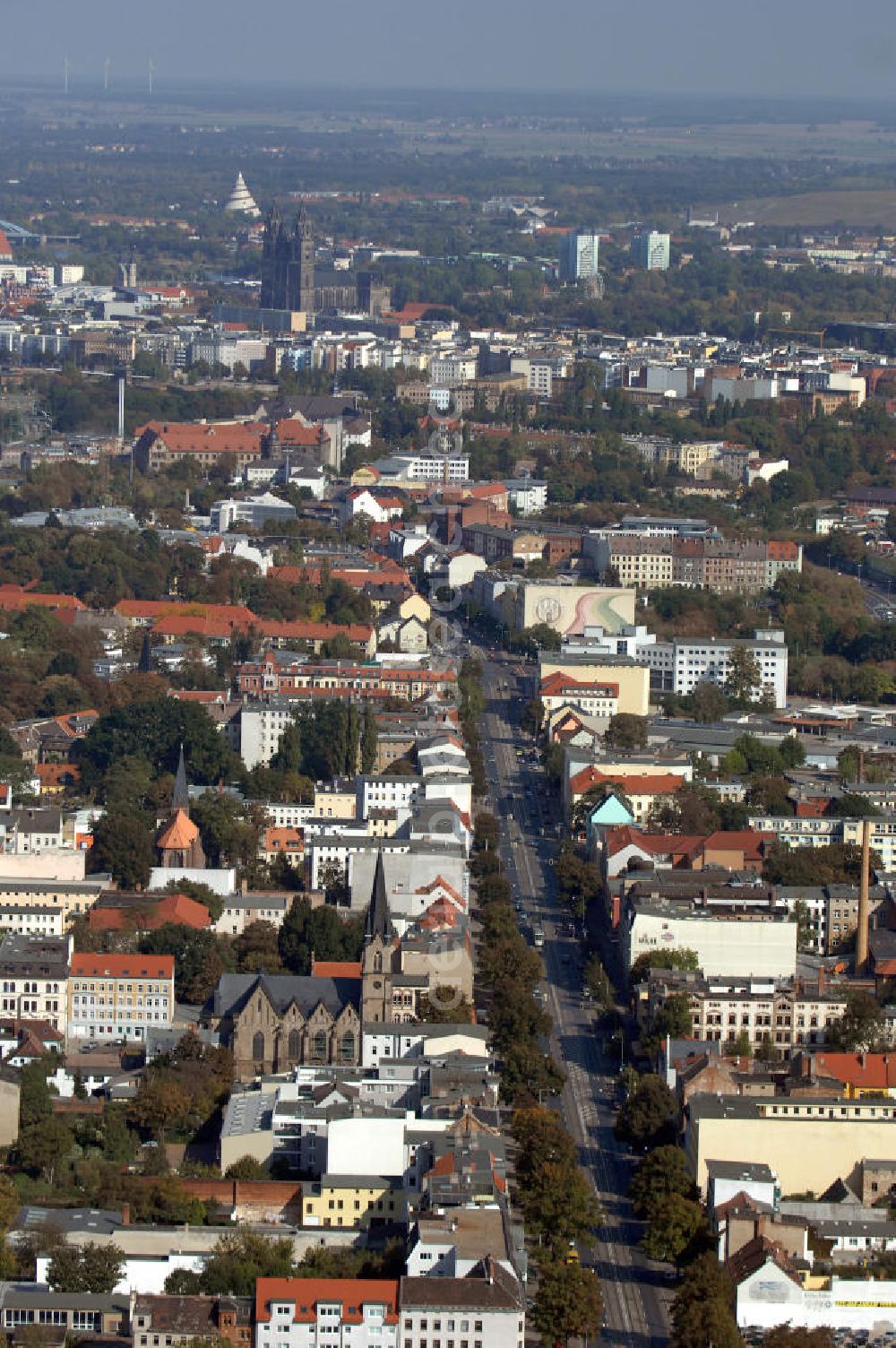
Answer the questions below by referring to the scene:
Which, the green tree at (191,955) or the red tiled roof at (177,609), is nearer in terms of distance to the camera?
the green tree at (191,955)

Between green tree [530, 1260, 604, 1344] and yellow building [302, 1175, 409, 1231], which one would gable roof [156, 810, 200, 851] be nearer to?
yellow building [302, 1175, 409, 1231]

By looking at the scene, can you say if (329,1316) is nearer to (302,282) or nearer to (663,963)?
(663,963)

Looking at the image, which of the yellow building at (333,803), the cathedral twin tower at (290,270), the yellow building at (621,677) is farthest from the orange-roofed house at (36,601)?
the cathedral twin tower at (290,270)

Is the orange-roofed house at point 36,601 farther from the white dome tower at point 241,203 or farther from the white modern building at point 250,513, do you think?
the white dome tower at point 241,203

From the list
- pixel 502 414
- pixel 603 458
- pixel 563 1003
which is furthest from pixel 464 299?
pixel 563 1003

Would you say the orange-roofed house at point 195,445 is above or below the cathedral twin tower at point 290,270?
above

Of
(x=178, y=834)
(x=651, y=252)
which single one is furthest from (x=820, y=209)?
(x=178, y=834)

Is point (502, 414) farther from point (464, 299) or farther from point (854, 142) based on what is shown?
point (854, 142)
